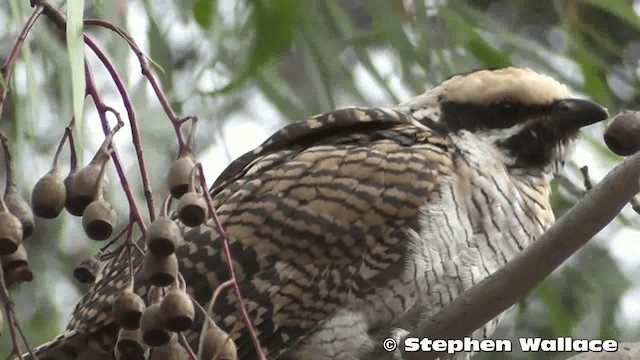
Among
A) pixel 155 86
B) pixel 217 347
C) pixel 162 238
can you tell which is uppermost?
pixel 155 86

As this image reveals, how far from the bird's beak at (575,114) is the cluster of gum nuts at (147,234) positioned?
1022mm

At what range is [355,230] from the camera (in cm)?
191

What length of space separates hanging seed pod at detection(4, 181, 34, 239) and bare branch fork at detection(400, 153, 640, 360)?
0.54 meters

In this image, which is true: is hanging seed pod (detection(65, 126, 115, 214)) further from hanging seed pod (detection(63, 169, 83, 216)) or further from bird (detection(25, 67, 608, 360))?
bird (detection(25, 67, 608, 360))

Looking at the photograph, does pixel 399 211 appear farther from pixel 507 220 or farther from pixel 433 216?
pixel 507 220

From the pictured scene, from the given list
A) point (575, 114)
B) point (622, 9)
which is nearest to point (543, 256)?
point (575, 114)

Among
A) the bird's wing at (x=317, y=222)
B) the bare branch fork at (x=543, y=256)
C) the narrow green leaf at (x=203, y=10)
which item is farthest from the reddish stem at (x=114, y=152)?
the narrow green leaf at (x=203, y=10)

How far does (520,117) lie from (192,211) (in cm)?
113

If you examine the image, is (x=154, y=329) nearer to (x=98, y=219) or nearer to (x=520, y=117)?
(x=98, y=219)

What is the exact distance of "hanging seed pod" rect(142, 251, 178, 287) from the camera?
45.8 inches

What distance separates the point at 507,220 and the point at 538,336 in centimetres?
134

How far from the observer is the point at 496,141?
2164 millimetres

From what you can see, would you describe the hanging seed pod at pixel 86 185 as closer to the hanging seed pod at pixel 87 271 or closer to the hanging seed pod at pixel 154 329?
the hanging seed pod at pixel 154 329

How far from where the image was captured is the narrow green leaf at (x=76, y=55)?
3.92 feet
